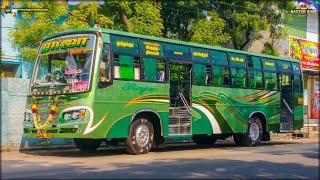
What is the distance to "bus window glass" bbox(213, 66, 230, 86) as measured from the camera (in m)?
16.3

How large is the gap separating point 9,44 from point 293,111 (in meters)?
12.1

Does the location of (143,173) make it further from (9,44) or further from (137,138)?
(9,44)

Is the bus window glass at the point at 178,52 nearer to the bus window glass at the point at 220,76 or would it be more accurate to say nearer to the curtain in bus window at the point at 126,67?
the bus window glass at the point at 220,76

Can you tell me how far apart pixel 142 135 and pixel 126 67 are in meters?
2.00

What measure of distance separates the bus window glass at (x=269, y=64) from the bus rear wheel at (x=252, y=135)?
2.02 meters

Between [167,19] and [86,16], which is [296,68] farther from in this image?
[86,16]

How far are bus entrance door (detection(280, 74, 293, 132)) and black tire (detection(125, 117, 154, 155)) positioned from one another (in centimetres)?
725

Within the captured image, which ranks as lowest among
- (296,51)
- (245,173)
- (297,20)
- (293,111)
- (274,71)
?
(245,173)

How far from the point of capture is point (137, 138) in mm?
13672

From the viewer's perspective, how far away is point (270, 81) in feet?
61.4

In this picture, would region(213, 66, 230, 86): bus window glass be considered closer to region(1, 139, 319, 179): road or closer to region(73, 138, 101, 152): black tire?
region(1, 139, 319, 179): road

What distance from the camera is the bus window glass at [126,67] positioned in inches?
516

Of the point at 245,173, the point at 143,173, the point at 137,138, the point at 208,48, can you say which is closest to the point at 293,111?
the point at 208,48

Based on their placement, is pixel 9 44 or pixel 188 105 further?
pixel 9 44
